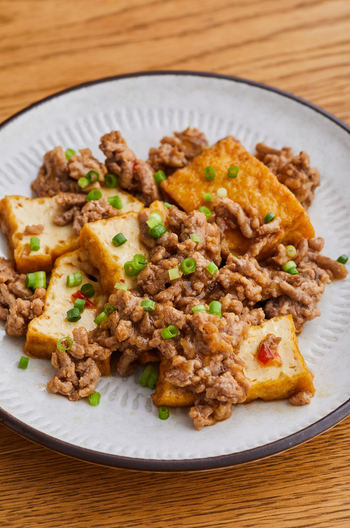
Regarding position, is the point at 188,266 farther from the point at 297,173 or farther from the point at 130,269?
the point at 297,173

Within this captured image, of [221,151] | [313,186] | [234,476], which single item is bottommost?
[234,476]

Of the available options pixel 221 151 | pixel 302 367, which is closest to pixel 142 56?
pixel 221 151

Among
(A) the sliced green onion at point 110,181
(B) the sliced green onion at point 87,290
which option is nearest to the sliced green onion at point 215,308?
(B) the sliced green onion at point 87,290

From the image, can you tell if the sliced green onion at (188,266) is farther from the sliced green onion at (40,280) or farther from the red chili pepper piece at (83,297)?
the sliced green onion at (40,280)

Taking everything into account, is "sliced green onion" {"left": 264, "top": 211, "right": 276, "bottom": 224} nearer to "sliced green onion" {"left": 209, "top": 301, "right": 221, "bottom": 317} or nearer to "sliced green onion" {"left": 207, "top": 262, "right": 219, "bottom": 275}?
"sliced green onion" {"left": 207, "top": 262, "right": 219, "bottom": 275}

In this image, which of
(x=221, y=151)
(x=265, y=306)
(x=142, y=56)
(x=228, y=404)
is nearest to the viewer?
(x=228, y=404)

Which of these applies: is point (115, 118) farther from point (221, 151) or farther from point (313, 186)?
point (313, 186)
